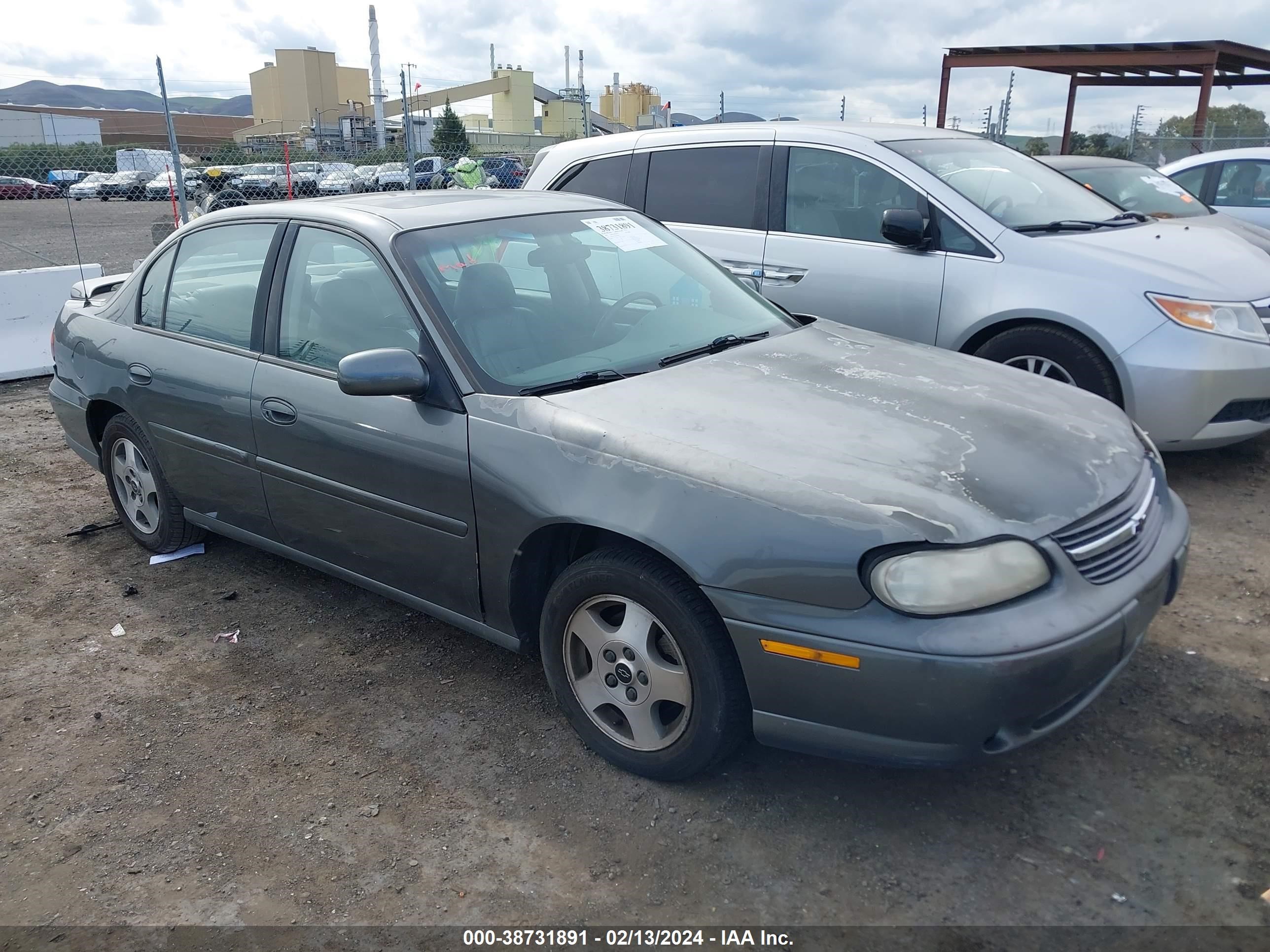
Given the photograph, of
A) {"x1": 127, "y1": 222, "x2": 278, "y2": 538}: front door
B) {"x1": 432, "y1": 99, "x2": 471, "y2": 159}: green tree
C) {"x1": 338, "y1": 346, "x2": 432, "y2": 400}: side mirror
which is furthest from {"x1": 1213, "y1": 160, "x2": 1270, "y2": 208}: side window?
{"x1": 432, "y1": 99, "x2": 471, "y2": 159}: green tree

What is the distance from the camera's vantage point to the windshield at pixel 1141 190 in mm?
8547

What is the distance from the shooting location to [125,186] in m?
22.5

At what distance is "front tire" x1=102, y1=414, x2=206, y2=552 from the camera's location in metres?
4.46

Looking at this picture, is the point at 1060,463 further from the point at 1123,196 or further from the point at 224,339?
the point at 1123,196

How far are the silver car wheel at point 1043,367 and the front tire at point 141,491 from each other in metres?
4.08

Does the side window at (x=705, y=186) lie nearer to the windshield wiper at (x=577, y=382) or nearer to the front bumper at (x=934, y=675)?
the windshield wiper at (x=577, y=382)

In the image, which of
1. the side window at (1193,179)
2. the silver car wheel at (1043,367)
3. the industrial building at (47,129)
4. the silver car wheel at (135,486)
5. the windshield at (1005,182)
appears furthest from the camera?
the industrial building at (47,129)

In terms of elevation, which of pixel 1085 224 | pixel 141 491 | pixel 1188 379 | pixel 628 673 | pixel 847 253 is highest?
pixel 1085 224

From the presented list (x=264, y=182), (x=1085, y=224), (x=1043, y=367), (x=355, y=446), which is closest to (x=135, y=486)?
(x=355, y=446)

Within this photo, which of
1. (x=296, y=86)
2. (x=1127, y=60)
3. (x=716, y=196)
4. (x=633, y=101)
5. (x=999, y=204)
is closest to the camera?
(x=999, y=204)

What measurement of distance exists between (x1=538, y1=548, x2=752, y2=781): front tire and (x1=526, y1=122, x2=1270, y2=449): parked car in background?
126 inches

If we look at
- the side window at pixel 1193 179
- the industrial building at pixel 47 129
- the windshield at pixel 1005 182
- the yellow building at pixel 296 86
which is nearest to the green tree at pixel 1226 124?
the side window at pixel 1193 179

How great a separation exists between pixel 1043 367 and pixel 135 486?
4.47 m

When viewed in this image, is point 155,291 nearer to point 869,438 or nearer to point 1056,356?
point 869,438
